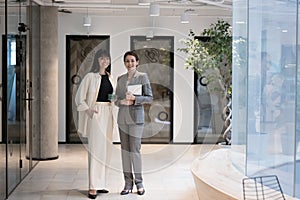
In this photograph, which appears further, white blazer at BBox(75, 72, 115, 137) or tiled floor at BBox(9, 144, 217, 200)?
tiled floor at BBox(9, 144, 217, 200)

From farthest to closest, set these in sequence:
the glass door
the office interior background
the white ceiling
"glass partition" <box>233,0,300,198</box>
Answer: the white ceiling
the glass door
the office interior background
"glass partition" <box>233,0,300,198</box>

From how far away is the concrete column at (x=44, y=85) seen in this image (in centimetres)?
791

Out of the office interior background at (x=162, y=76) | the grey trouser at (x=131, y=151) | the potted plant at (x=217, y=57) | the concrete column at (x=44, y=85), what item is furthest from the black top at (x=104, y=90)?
the concrete column at (x=44, y=85)

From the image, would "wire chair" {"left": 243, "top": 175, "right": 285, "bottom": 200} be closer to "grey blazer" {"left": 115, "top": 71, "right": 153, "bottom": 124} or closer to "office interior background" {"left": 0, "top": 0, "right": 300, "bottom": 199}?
"office interior background" {"left": 0, "top": 0, "right": 300, "bottom": 199}

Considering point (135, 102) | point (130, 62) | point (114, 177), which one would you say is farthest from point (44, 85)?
point (135, 102)

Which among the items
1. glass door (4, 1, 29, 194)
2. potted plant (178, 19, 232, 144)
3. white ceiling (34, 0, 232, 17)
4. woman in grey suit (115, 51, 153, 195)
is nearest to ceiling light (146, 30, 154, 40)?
white ceiling (34, 0, 232, 17)

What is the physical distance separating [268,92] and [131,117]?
179 cm

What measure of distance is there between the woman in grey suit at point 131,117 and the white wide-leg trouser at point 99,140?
146 mm

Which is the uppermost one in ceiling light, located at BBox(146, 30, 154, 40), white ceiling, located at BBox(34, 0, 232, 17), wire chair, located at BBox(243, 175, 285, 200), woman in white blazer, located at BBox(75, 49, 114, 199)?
white ceiling, located at BBox(34, 0, 232, 17)

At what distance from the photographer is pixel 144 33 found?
32.9 feet

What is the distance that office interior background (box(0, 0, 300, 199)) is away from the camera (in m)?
4.30

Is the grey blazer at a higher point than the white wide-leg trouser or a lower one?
higher

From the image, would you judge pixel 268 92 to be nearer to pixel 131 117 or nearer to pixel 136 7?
pixel 131 117

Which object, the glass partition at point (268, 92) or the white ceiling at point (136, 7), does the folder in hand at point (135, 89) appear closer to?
the glass partition at point (268, 92)
